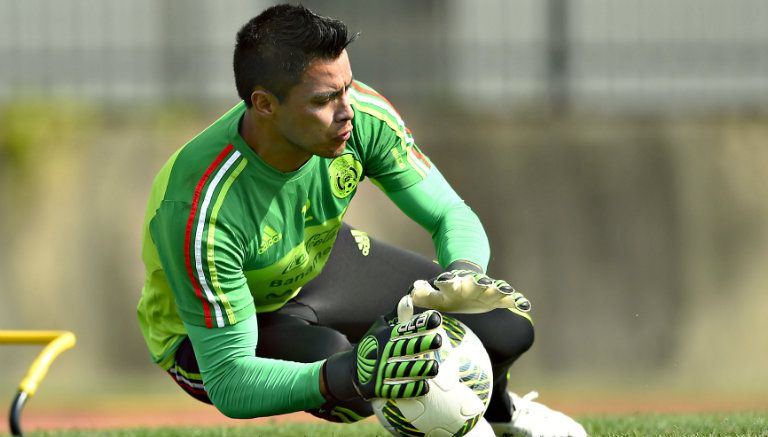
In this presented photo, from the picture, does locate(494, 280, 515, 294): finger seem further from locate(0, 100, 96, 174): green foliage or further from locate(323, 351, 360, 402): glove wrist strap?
locate(0, 100, 96, 174): green foliage

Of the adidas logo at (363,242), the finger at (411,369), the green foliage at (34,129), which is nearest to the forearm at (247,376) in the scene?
the finger at (411,369)

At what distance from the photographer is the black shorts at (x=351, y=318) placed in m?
4.96

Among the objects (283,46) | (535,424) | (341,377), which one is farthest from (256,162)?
(535,424)

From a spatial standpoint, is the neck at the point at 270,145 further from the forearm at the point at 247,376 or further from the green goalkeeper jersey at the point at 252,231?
the forearm at the point at 247,376

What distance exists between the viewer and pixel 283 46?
15.1ft

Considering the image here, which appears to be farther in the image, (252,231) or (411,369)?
(252,231)

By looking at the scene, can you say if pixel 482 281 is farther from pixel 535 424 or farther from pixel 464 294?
pixel 535 424

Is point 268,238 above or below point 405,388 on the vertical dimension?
above

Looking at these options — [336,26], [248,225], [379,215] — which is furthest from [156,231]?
[379,215]

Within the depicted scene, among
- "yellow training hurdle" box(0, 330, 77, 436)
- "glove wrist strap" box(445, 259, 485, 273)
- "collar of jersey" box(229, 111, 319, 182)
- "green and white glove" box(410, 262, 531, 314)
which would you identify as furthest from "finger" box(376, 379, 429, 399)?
"yellow training hurdle" box(0, 330, 77, 436)

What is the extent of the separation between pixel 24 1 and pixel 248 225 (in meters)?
7.60

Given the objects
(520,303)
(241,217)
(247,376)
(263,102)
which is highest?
(263,102)

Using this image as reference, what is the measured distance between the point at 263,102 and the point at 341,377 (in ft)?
3.83

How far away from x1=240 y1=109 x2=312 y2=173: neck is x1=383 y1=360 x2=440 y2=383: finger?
113cm
